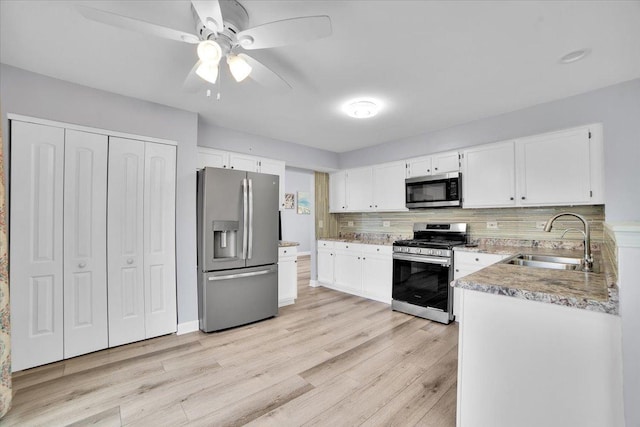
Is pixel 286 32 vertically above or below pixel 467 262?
above

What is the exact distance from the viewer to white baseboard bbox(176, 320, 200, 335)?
3025 millimetres

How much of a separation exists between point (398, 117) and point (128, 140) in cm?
295

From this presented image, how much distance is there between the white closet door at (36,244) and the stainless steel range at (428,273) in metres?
3.60

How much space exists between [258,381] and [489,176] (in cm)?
327

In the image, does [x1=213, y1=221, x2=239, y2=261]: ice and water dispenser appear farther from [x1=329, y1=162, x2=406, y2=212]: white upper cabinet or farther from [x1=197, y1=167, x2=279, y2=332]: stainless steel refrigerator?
[x1=329, y1=162, x2=406, y2=212]: white upper cabinet

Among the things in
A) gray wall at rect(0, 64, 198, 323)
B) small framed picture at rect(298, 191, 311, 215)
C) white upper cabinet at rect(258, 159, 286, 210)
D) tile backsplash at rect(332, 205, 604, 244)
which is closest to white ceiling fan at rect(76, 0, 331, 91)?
gray wall at rect(0, 64, 198, 323)

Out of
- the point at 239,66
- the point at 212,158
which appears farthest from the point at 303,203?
the point at 239,66

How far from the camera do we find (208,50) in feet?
5.13

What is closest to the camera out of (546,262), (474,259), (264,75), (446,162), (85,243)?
(264,75)

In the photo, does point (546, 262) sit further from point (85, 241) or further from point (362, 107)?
point (85, 241)

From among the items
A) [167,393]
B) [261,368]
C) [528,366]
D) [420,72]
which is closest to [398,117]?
[420,72]

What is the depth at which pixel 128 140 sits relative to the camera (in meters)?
2.76

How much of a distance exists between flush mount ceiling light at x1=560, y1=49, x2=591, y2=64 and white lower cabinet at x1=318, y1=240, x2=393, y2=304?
8.57ft

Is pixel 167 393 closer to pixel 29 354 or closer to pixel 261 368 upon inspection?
pixel 261 368
